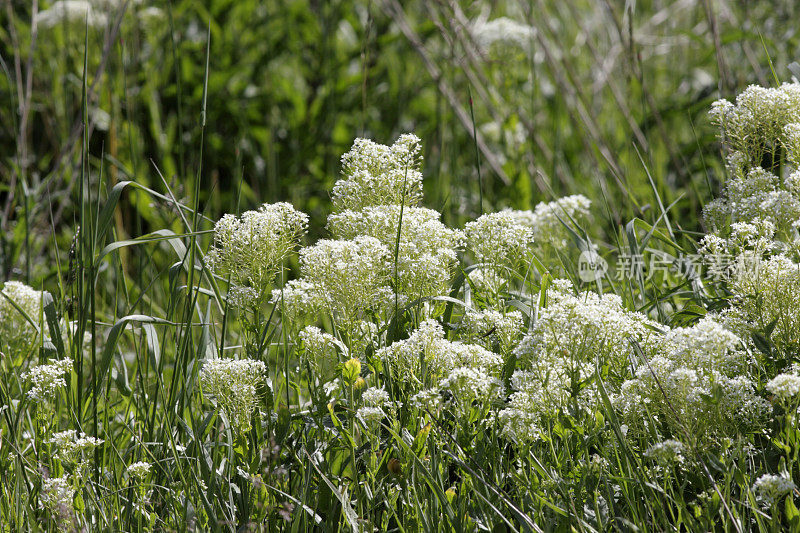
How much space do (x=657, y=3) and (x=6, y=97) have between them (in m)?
3.90

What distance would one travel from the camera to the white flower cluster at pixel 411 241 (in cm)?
165

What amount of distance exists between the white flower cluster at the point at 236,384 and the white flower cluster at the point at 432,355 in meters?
0.24

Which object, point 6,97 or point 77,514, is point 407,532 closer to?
point 77,514

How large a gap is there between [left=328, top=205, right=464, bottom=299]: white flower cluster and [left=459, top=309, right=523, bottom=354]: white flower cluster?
0.10 m

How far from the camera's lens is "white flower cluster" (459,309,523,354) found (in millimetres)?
1615

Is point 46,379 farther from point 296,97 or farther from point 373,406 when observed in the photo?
point 296,97

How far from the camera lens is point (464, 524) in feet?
4.59

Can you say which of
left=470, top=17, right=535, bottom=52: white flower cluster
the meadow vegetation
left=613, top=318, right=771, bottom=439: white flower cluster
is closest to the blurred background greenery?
left=470, top=17, right=535, bottom=52: white flower cluster

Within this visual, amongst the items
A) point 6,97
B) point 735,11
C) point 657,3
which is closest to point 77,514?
point 6,97

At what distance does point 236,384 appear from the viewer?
150 cm

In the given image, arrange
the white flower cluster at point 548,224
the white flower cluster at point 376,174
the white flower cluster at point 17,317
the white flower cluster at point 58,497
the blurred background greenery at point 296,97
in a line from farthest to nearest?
the blurred background greenery at point 296,97, the white flower cluster at point 548,224, the white flower cluster at point 17,317, the white flower cluster at point 376,174, the white flower cluster at point 58,497

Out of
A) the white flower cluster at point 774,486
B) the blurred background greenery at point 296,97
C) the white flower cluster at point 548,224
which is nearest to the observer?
the white flower cluster at point 774,486

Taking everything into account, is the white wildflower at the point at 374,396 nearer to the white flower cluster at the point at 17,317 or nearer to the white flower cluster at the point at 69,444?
the white flower cluster at the point at 69,444

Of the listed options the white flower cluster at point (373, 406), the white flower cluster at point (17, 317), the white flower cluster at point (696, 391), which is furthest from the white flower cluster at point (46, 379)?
the white flower cluster at point (696, 391)
